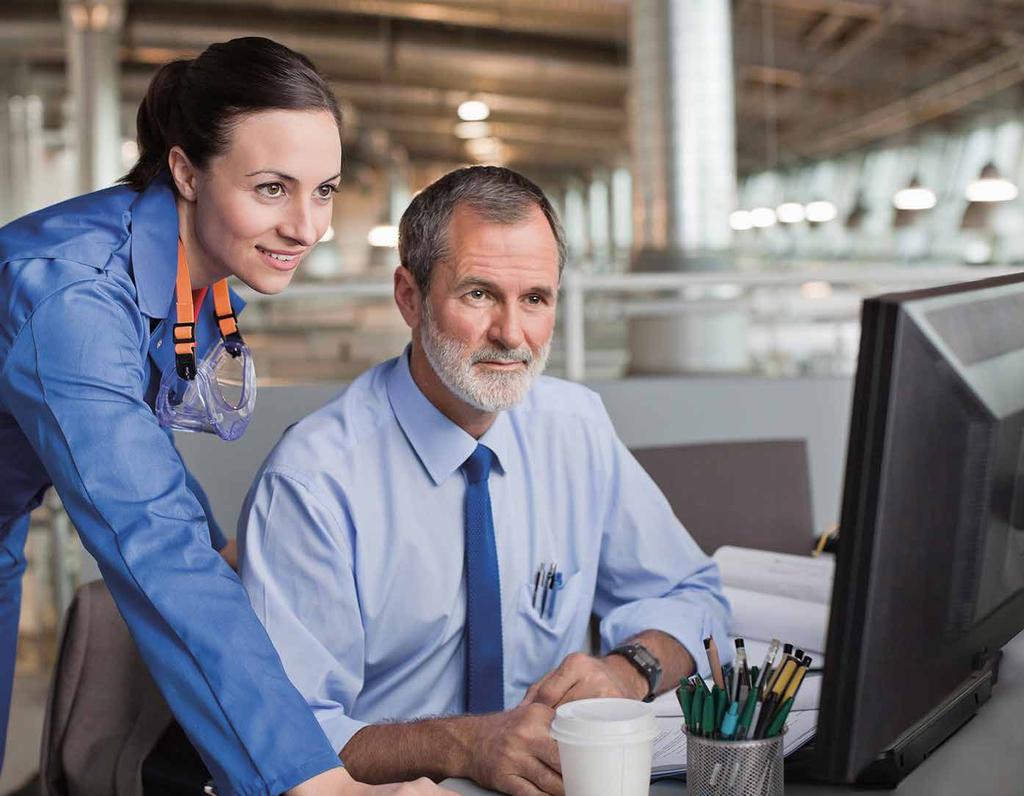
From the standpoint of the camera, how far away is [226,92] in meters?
1.27

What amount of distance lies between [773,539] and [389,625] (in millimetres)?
1076

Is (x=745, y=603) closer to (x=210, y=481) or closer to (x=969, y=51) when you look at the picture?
(x=210, y=481)

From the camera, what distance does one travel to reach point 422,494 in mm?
1424

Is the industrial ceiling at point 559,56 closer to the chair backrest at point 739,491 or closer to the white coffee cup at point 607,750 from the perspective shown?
the chair backrest at point 739,491

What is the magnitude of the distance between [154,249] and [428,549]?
1.46 ft

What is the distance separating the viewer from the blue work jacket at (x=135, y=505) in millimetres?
950

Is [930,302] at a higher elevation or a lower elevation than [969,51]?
lower

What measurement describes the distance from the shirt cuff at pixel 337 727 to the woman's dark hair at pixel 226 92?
0.58m

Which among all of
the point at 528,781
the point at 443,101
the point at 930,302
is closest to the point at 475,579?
the point at 528,781

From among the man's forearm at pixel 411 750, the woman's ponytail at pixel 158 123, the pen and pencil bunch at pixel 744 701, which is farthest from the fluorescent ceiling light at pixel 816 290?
the pen and pencil bunch at pixel 744 701

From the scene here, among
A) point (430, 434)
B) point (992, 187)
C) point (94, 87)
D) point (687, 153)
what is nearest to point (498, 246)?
Answer: point (430, 434)

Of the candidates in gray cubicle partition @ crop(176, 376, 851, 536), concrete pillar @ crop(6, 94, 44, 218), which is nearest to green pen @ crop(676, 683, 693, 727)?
gray cubicle partition @ crop(176, 376, 851, 536)

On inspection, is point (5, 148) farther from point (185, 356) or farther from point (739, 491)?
point (185, 356)

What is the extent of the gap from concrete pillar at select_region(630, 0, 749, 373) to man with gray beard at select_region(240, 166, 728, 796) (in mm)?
5043
